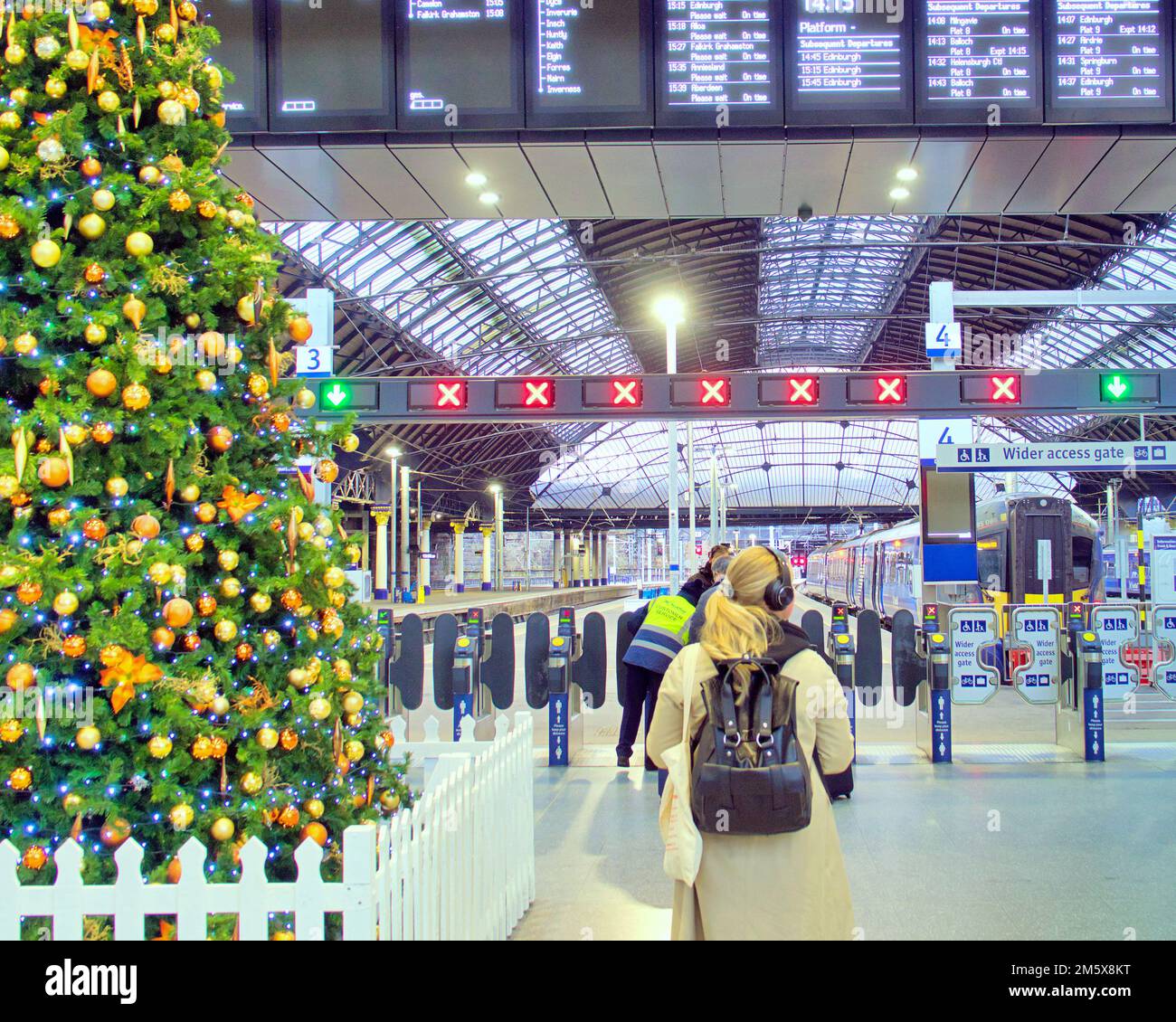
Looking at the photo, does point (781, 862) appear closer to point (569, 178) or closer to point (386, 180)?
point (569, 178)

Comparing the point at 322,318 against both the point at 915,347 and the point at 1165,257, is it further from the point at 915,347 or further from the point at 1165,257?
the point at 915,347

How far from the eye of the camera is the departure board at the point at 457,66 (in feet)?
21.6

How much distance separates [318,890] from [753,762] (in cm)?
122

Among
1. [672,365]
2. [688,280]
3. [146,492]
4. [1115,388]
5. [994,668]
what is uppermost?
[688,280]

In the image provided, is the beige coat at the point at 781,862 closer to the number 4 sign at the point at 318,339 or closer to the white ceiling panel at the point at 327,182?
the white ceiling panel at the point at 327,182

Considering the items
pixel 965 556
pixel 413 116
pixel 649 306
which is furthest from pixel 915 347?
pixel 413 116

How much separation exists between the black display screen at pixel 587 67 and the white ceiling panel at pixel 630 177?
218 millimetres

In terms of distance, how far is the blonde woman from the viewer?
2770 mm

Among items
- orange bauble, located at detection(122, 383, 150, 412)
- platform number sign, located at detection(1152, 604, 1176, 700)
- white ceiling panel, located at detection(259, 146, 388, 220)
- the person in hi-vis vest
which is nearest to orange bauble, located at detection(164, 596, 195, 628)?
orange bauble, located at detection(122, 383, 150, 412)

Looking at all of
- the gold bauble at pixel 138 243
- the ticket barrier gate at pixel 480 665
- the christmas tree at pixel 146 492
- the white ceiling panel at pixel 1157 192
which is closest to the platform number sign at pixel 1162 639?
the white ceiling panel at pixel 1157 192

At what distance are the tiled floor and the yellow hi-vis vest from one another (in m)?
1.05

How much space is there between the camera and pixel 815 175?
7.23 meters

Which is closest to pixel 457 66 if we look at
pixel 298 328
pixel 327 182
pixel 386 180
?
pixel 386 180

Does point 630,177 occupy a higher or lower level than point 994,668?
higher
